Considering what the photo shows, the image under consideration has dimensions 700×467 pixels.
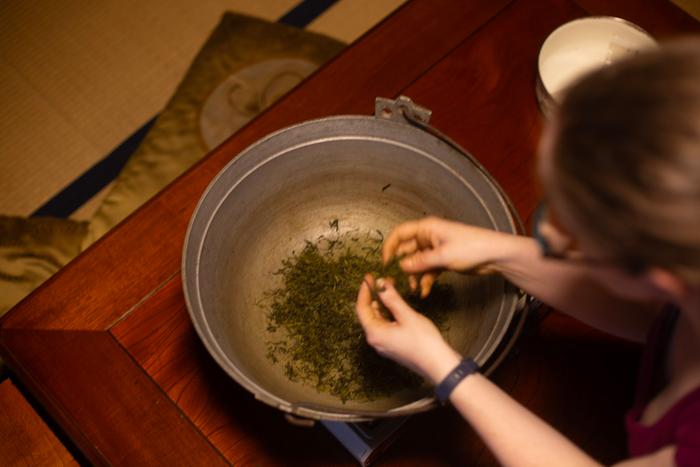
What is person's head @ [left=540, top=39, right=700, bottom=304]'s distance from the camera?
0.41m

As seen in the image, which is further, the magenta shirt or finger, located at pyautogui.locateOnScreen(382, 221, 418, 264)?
finger, located at pyautogui.locateOnScreen(382, 221, 418, 264)

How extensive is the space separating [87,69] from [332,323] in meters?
1.30

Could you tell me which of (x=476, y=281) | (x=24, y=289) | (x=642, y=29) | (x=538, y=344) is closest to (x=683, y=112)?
(x=476, y=281)

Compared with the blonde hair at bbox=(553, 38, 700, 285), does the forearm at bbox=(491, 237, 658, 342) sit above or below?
below

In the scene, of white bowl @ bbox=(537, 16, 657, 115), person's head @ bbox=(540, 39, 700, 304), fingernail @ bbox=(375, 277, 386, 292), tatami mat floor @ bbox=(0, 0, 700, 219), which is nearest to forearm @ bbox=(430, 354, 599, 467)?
fingernail @ bbox=(375, 277, 386, 292)

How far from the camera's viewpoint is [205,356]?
0.92 meters

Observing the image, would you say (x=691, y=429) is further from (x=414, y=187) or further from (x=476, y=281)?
(x=414, y=187)

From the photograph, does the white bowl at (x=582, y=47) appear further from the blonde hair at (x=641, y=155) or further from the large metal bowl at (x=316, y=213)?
the blonde hair at (x=641, y=155)

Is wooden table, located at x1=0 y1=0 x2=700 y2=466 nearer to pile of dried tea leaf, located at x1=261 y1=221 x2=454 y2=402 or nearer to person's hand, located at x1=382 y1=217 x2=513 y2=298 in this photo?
pile of dried tea leaf, located at x1=261 y1=221 x2=454 y2=402

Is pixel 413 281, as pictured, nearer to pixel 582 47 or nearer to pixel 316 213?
pixel 316 213

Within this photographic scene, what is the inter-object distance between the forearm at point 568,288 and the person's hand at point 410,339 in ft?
0.45

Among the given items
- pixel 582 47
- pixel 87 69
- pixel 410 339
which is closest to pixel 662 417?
pixel 410 339

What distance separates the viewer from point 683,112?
0.41 m

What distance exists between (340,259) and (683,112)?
611mm
